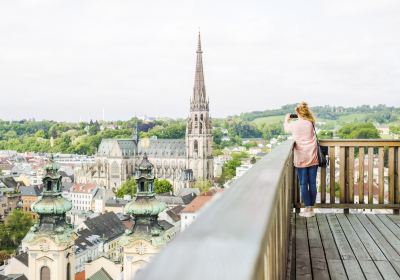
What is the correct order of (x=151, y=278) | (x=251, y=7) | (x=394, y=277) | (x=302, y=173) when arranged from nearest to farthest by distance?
(x=151, y=278), (x=394, y=277), (x=302, y=173), (x=251, y=7)

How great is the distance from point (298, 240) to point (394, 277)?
1024mm

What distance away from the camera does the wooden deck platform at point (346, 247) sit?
3379 mm

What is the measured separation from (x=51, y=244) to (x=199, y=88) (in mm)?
59041

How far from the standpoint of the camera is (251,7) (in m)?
26.9

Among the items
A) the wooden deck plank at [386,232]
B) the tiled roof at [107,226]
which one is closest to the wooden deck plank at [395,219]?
the wooden deck plank at [386,232]

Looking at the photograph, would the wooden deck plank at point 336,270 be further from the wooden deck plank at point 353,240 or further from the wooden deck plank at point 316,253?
the wooden deck plank at point 353,240

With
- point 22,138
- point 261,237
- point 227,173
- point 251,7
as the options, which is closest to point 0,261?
point 251,7

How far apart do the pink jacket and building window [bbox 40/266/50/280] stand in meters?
12.5

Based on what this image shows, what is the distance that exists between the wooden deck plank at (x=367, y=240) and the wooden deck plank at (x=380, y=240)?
0.03 meters

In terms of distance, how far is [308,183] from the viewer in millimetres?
5188

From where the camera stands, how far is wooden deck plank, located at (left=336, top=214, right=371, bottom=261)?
381 centimetres

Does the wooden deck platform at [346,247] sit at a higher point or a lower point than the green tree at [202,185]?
higher

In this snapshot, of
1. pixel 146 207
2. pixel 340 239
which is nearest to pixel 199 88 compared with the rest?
pixel 146 207

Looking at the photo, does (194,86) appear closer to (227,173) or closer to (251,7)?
(227,173)
